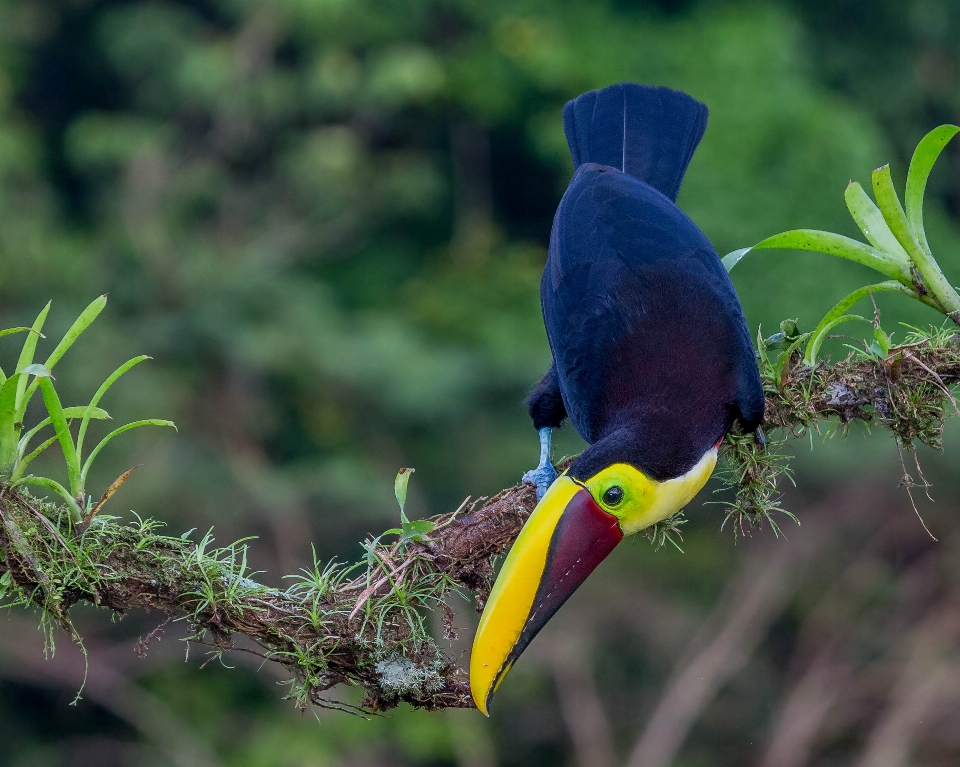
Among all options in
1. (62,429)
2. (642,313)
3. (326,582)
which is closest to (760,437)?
(642,313)

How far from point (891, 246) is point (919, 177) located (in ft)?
0.55

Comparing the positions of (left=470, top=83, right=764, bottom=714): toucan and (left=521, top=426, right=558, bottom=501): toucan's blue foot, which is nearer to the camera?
(left=470, top=83, right=764, bottom=714): toucan

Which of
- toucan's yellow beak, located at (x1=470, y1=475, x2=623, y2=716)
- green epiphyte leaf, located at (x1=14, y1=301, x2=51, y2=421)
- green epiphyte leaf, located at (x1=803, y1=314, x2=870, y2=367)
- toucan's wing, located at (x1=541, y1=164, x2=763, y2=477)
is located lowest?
toucan's yellow beak, located at (x1=470, y1=475, x2=623, y2=716)

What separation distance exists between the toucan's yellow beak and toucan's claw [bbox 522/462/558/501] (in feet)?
0.76

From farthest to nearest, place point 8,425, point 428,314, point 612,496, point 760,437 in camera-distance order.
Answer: point 428,314
point 760,437
point 612,496
point 8,425

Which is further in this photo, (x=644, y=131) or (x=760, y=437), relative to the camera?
(x=644, y=131)

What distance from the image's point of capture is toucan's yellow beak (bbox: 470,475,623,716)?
2.05 m

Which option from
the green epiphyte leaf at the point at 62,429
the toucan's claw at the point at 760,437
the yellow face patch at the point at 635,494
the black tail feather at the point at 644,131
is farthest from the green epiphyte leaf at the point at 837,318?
the green epiphyte leaf at the point at 62,429

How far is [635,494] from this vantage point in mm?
2215

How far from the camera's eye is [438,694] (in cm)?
200

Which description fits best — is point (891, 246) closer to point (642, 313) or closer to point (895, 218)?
point (895, 218)

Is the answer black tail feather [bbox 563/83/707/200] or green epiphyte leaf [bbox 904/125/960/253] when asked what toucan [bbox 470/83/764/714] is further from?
green epiphyte leaf [bbox 904/125/960/253]

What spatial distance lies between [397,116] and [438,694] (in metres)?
7.90

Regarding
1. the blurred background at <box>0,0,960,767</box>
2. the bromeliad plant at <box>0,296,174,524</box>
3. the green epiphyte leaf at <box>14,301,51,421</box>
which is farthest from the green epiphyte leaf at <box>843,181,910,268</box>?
the blurred background at <box>0,0,960,767</box>
